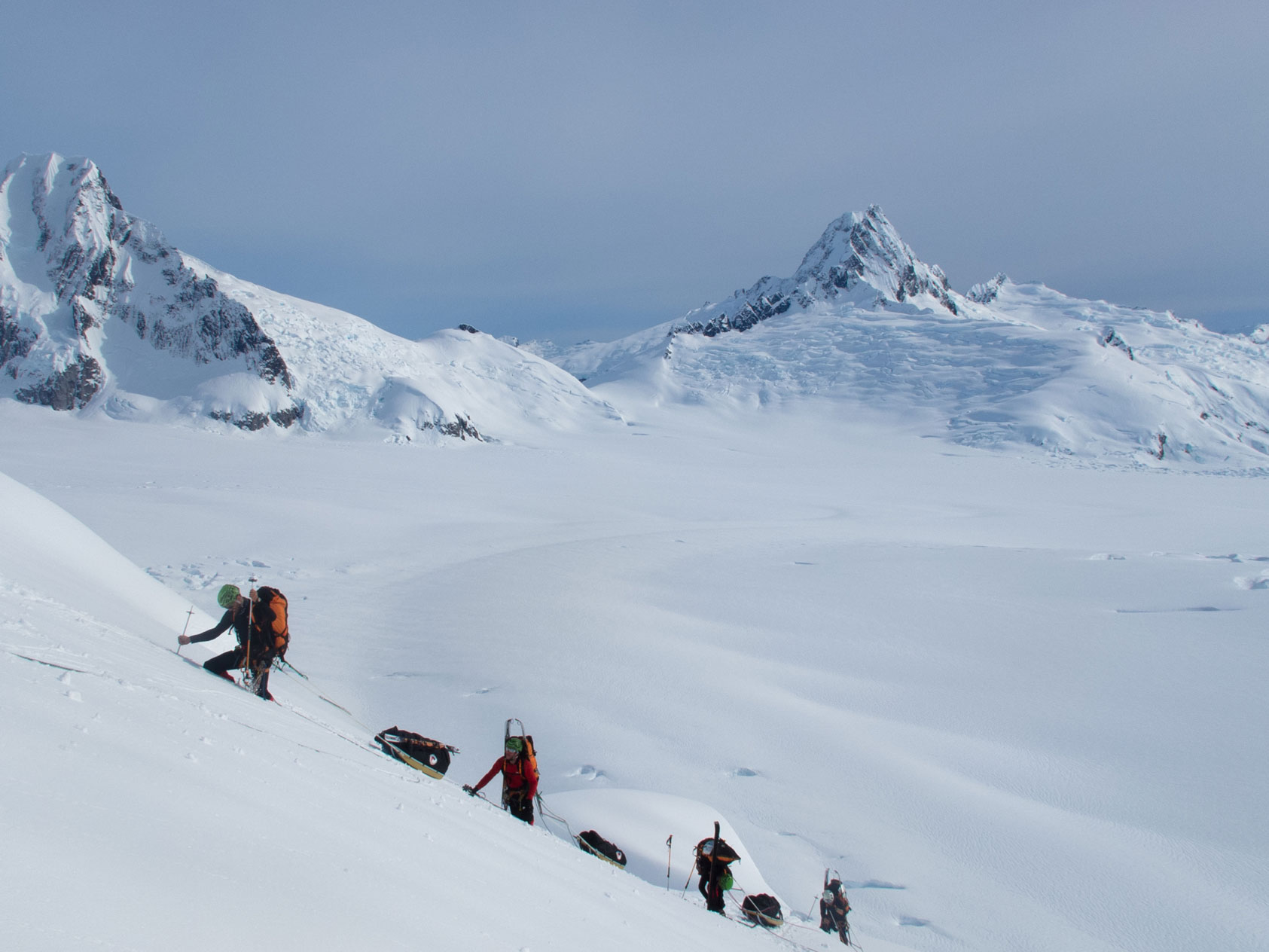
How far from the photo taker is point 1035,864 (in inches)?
292

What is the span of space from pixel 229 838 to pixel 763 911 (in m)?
4.79

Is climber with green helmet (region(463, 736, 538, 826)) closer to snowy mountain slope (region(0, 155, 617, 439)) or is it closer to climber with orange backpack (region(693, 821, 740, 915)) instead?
climber with orange backpack (region(693, 821, 740, 915))

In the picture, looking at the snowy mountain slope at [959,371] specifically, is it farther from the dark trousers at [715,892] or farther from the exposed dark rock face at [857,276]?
the dark trousers at [715,892]

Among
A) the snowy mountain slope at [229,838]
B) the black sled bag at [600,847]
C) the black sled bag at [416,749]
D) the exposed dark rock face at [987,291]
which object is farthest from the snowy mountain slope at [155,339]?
the exposed dark rock face at [987,291]

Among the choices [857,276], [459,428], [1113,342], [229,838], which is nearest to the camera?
[229,838]

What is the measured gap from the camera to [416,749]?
280 inches

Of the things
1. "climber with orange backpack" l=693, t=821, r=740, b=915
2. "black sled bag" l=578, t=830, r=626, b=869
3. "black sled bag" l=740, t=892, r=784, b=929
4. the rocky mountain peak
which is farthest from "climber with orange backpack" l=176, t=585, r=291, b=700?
the rocky mountain peak

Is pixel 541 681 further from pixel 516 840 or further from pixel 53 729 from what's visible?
pixel 53 729

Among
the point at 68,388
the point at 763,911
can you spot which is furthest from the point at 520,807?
the point at 68,388

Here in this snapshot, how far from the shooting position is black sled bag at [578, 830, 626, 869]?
629cm

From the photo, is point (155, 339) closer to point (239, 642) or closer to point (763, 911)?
point (239, 642)

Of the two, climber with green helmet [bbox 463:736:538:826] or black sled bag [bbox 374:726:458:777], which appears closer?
climber with green helmet [bbox 463:736:538:826]

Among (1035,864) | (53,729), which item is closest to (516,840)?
(53,729)

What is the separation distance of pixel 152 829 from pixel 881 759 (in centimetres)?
872
